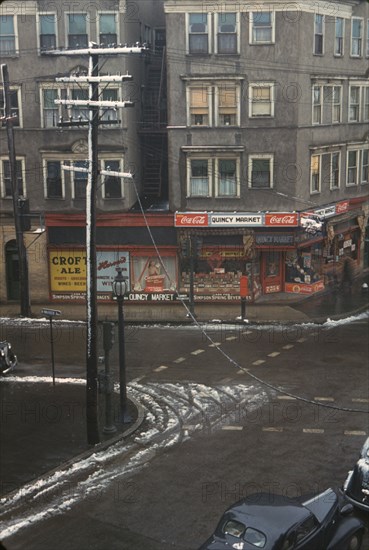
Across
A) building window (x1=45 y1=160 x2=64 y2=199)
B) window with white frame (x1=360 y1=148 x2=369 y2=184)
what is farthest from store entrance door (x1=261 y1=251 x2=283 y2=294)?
building window (x1=45 y1=160 x2=64 y2=199)

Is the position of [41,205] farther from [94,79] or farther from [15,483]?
[15,483]

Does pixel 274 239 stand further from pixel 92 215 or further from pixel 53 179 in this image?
Answer: pixel 92 215

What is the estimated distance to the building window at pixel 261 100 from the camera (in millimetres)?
30297

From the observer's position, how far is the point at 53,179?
31719 mm

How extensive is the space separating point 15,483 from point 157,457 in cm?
341

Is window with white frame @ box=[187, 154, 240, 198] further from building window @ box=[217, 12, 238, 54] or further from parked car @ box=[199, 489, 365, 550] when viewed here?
parked car @ box=[199, 489, 365, 550]

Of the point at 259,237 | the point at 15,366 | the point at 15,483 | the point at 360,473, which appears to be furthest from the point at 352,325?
the point at 15,483

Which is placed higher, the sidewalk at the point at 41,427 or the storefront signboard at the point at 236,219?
the storefront signboard at the point at 236,219

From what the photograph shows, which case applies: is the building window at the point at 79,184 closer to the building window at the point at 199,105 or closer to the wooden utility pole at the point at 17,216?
the wooden utility pole at the point at 17,216

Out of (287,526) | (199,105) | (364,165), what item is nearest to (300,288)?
(364,165)

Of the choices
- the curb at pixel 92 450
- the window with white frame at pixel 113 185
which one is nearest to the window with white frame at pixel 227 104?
the window with white frame at pixel 113 185

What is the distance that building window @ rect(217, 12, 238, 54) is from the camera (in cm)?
2984

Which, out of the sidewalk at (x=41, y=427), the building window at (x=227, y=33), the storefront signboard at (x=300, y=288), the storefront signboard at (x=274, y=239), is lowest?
the sidewalk at (x=41, y=427)

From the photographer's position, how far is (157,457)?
1673 centimetres
